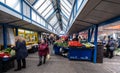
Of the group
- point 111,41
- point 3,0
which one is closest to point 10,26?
point 3,0

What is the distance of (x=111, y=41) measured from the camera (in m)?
13.1

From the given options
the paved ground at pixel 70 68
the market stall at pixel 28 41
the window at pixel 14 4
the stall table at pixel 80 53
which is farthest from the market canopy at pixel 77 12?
the paved ground at pixel 70 68

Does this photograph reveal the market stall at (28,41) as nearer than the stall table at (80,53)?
No

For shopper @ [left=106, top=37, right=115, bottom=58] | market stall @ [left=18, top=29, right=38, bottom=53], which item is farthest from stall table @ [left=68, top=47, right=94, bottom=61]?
market stall @ [left=18, top=29, right=38, bottom=53]

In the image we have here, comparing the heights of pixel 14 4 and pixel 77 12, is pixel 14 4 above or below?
above

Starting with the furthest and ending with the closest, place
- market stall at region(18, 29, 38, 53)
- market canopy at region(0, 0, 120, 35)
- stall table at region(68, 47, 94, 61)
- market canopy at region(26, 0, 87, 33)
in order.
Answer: market stall at region(18, 29, 38, 53)
market canopy at region(26, 0, 87, 33)
stall table at region(68, 47, 94, 61)
market canopy at region(0, 0, 120, 35)

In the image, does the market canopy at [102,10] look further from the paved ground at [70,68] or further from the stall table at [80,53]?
the stall table at [80,53]

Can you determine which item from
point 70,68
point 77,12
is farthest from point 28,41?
point 77,12

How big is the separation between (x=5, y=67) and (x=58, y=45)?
7.03m

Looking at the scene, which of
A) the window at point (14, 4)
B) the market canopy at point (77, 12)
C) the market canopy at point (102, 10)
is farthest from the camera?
the window at point (14, 4)

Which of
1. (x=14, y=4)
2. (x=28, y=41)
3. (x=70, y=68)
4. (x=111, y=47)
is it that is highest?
(x=14, y=4)

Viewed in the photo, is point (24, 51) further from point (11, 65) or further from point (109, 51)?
point (109, 51)

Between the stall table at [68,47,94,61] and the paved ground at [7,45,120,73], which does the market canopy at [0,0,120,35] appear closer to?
the stall table at [68,47,94,61]

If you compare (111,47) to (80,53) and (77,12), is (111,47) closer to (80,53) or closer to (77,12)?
(80,53)
